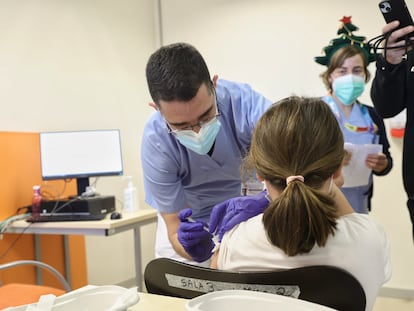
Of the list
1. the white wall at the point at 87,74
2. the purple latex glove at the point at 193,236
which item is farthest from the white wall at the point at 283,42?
the purple latex glove at the point at 193,236

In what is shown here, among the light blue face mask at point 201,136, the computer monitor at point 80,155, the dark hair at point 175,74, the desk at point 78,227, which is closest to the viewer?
the dark hair at point 175,74

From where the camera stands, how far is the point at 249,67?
11.2 ft

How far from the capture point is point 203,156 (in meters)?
1.48

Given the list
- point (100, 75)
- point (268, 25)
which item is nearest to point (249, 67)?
point (268, 25)

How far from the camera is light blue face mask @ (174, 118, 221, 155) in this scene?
52.5 inches

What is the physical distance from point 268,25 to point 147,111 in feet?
4.13

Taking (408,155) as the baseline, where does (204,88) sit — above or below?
above

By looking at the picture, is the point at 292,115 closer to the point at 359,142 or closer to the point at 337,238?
the point at 337,238

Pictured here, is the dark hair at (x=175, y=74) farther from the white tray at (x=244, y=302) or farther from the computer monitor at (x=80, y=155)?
the computer monitor at (x=80, y=155)

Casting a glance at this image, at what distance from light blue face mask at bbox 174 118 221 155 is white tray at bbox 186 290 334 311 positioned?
0.73m

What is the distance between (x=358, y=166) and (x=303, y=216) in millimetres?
1179

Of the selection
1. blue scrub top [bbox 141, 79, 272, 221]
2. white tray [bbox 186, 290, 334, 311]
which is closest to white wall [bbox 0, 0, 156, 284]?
blue scrub top [bbox 141, 79, 272, 221]

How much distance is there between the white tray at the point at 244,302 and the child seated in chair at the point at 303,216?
0.16 meters

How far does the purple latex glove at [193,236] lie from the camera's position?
3.41 ft
